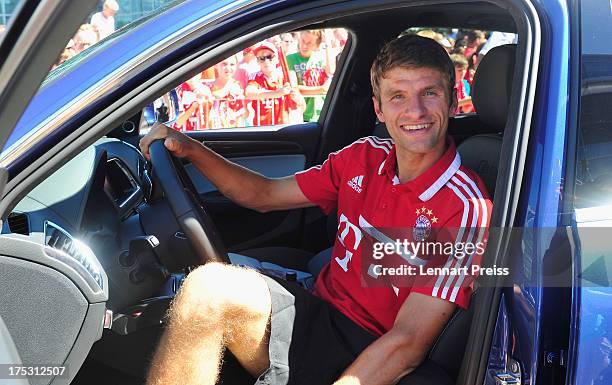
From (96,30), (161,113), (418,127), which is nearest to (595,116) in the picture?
(418,127)

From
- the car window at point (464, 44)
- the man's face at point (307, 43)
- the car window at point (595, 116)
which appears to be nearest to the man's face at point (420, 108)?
the car window at point (464, 44)

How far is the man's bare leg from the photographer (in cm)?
170

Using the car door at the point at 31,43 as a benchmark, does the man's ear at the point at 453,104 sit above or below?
below

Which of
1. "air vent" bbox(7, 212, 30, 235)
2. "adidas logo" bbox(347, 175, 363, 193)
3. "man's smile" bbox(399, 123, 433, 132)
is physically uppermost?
"man's smile" bbox(399, 123, 433, 132)

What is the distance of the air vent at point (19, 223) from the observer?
150 cm

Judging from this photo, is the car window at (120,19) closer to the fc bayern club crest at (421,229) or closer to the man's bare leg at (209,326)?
the man's bare leg at (209,326)

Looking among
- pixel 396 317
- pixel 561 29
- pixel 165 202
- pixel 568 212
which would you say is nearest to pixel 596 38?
pixel 561 29

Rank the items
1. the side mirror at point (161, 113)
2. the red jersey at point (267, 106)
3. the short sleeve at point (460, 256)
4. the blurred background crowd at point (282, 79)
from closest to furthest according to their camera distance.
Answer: the short sleeve at point (460, 256) < the side mirror at point (161, 113) < the blurred background crowd at point (282, 79) < the red jersey at point (267, 106)

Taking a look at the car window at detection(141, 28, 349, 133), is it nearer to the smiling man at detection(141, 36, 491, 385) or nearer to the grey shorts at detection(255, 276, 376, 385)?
the smiling man at detection(141, 36, 491, 385)

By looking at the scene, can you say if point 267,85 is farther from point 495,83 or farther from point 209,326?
point 209,326

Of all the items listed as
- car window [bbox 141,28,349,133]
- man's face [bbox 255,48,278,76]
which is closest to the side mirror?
car window [bbox 141,28,349,133]

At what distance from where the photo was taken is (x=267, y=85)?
185 inches

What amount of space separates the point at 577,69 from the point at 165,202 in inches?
41.2

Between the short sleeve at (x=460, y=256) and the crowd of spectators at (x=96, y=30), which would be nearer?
the crowd of spectators at (x=96, y=30)
